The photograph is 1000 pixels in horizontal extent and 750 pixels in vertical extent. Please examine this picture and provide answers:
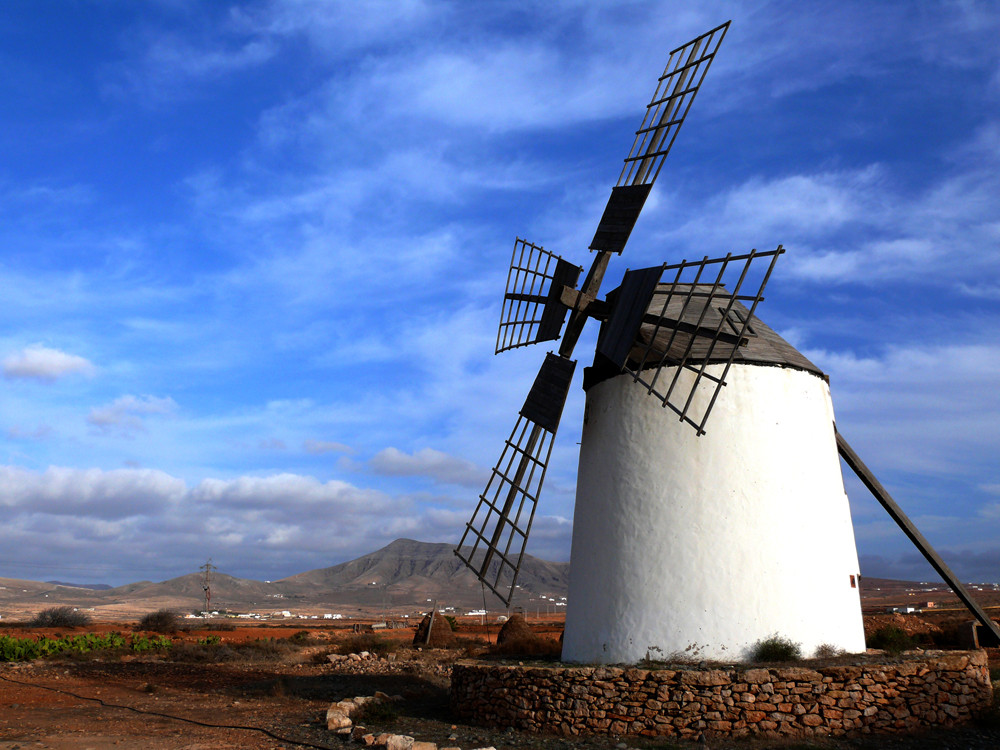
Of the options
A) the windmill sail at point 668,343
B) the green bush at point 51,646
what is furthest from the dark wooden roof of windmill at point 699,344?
the green bush at point 51,646

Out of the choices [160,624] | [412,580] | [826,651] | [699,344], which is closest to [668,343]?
[699,344]

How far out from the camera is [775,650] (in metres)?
9.48

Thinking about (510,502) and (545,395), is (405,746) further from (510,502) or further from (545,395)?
(545,395)

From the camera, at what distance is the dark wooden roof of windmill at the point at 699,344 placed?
419 inches

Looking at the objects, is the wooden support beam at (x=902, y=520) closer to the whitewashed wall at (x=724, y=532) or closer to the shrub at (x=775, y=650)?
the whitewashed wall at (x=724, y=532)

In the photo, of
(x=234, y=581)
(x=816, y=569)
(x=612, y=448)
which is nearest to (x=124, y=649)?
(x=612, y=448)

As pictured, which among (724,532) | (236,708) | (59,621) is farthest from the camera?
(59,621)

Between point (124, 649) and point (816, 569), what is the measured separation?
2183 centimetres

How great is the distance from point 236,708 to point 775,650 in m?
8.98

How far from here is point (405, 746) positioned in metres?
8.72

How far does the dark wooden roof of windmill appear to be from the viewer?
1064cm

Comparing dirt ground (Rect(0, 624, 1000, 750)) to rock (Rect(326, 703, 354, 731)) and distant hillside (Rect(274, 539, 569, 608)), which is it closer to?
rock (Rect(326, 703, 354, 731))

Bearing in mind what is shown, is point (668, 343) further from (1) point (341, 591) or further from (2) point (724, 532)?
(1) point (341, 591)

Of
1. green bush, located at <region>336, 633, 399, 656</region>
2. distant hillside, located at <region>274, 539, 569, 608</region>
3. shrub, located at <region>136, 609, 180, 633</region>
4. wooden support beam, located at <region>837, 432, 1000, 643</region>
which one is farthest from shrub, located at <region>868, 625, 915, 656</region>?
distant hillside, located at <region>274, 539, 569, 608</region>
